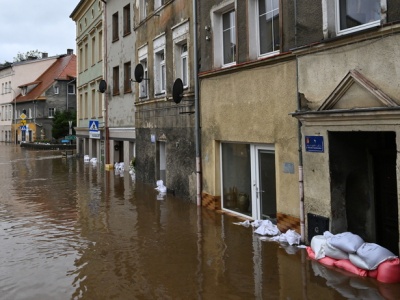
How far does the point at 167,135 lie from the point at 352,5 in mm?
8132

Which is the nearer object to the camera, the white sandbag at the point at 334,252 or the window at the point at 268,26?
the white sandbag at the point at 334,252

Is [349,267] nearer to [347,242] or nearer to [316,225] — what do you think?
[347,242]

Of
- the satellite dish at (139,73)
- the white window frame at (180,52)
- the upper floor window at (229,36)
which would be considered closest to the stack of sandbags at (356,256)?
the upper floor window at (229,36)

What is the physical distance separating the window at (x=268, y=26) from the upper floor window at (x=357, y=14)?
1.94 meters

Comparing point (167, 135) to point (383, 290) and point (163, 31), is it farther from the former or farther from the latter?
point (383, 290)

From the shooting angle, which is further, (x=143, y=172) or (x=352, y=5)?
(x=143, y=172)

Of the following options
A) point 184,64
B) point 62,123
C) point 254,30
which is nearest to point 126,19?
point 184,64

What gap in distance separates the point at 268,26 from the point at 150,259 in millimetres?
5423

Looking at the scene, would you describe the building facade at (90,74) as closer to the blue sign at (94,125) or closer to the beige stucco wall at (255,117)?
the blue sign at (94,125)

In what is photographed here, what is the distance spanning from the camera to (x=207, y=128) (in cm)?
1139

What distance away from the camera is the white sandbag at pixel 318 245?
6794 mm

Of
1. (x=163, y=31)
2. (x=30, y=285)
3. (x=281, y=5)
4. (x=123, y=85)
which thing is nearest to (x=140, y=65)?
(x=163, y=31)

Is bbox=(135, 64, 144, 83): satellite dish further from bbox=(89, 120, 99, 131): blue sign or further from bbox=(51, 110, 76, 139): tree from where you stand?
bbox=(51, 110, 76, 139): tree

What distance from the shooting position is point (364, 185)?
7.33 m
